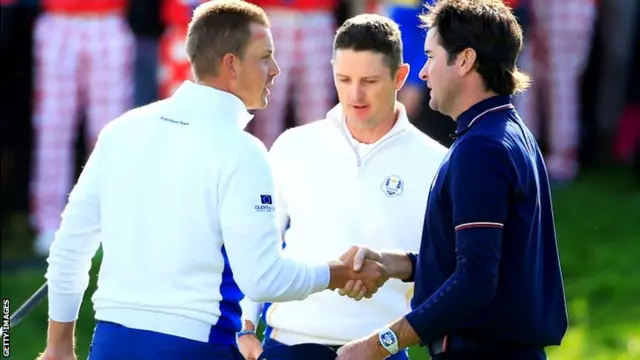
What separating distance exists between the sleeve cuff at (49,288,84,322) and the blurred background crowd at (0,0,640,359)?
4163 millimetres

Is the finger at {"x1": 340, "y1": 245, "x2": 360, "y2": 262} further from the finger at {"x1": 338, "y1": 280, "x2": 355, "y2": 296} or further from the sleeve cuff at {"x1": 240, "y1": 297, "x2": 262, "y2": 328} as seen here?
the sleeve cuff at {"x1": 240, "y1": 297, "x2": 262, "y2": 328}

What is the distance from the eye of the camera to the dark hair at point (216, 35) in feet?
15.6

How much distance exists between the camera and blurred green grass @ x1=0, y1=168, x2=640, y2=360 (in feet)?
26.8

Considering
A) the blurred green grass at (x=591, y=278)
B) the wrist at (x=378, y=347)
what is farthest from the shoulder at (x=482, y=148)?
the blurred green grass at (x=591, y=278)

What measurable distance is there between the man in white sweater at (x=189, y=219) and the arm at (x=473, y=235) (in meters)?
0.53

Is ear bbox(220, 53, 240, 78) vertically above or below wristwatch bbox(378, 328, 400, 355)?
above

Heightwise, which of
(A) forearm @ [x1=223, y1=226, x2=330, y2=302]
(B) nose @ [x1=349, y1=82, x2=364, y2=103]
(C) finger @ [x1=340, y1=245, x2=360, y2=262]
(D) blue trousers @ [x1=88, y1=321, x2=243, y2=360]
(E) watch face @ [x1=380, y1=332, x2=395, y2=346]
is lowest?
(D) blue trousers @ [x1=88, y1=321, x2=243, y2=360]

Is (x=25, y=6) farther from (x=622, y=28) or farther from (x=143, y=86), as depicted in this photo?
(x=622, y=28)

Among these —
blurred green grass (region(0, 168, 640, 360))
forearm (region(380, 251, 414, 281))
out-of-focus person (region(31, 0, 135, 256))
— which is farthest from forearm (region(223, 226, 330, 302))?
out-of-focus person (region(31, 0, 135, 256))

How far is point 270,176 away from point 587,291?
5067mm

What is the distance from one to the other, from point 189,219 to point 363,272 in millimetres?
733

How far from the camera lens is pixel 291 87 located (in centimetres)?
1122

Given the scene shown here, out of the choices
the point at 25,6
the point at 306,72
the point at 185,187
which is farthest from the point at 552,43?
the point at 185,187

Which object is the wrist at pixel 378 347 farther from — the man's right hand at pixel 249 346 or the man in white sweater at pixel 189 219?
the man's right hand at pixel 249 346
